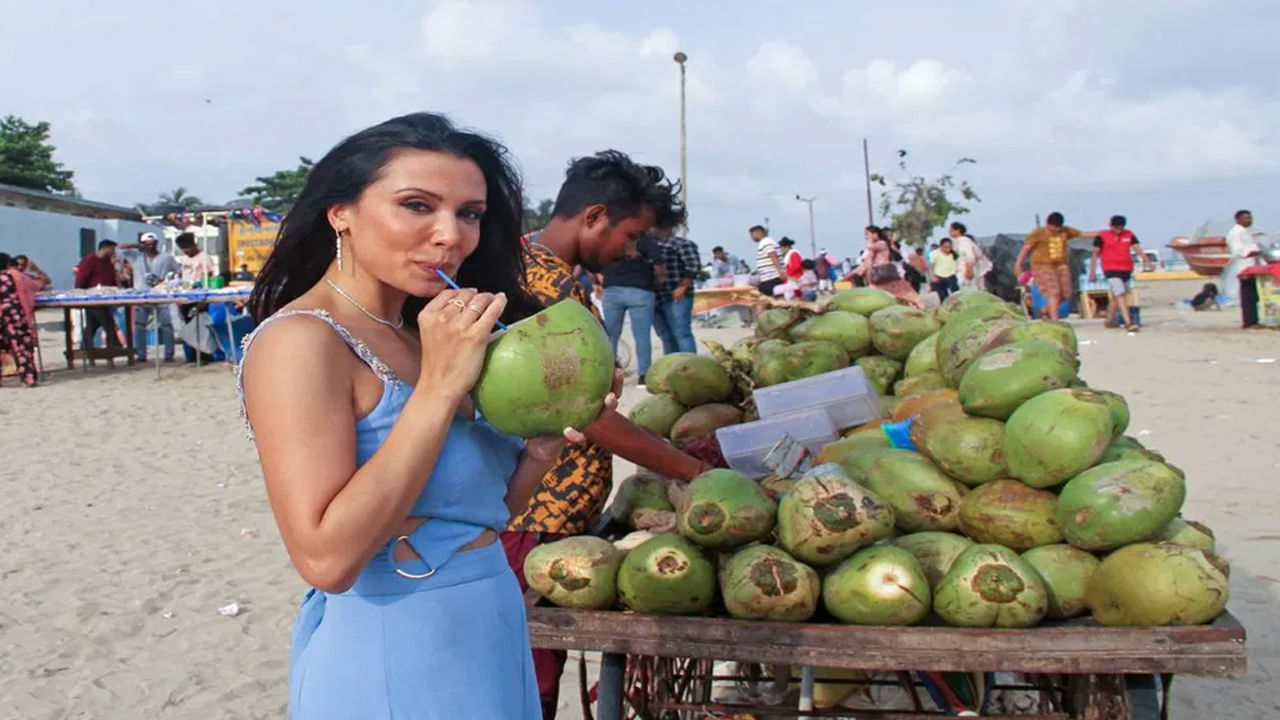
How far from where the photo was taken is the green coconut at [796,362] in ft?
10.7

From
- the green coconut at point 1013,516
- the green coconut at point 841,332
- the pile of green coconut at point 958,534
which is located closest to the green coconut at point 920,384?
the green coconut at point 841,332

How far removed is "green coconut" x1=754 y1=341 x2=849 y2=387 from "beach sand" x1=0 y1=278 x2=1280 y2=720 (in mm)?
1358

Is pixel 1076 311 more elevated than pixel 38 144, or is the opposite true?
pixel 38 144

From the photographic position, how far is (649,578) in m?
2.08

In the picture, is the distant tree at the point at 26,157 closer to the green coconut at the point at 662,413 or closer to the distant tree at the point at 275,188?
the distant tree at the point at 275,188

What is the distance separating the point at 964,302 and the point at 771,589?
175 cm

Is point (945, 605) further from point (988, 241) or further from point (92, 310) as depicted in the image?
point (988, 241)

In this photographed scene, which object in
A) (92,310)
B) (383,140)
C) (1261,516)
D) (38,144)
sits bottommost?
(1261,516)

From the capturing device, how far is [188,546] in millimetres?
5426

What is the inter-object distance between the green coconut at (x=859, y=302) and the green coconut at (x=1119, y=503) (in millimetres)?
1565

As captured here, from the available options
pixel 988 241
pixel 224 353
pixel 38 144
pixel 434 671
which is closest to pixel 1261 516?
pixel 434 671

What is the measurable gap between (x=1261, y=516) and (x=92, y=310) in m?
14.1

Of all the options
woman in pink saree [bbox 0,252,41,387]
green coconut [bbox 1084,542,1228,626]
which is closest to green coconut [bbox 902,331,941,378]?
green coconut [bbox 1084,542,1228,626]

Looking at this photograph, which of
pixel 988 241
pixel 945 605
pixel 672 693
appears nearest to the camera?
pixel 945 605
